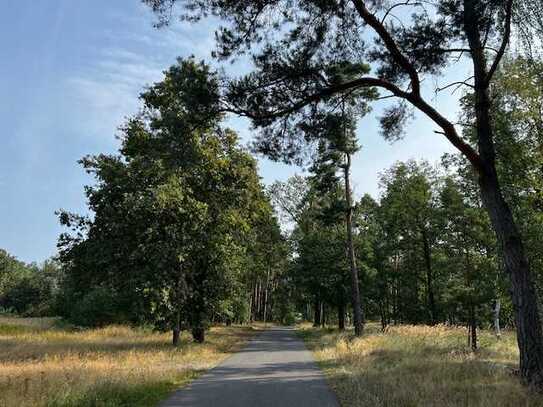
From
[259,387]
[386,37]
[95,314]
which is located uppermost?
[386,37]

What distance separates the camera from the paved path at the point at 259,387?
9672 millimetres

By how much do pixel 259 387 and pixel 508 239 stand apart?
6663mm

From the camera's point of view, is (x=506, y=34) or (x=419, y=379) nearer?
(x=506, y=34)

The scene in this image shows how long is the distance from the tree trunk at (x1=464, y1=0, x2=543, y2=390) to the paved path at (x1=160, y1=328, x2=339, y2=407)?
3.91 m

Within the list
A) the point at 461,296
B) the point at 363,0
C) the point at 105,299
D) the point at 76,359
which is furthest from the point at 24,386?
the point at 105,299

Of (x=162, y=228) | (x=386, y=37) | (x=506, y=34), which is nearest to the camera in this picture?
(x=506, y=34)

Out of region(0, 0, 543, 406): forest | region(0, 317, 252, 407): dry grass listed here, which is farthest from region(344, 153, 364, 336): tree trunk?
region(0, 317, 252, 407): dry grass

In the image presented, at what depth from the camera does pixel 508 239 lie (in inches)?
382

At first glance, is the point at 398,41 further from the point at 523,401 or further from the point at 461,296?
the point at 461,296

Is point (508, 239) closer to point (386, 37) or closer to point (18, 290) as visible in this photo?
point (386, 37)

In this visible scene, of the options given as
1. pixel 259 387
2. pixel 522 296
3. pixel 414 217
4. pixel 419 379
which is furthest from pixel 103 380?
pixel 414 217

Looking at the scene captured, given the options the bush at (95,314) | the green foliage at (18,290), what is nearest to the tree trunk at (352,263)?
the bush at (95,314)

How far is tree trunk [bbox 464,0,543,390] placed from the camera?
30.3ft

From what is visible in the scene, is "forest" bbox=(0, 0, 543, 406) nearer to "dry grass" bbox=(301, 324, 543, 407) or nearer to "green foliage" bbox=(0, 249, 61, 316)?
"dry grass" bbox=(301, 324, 543, 407)
